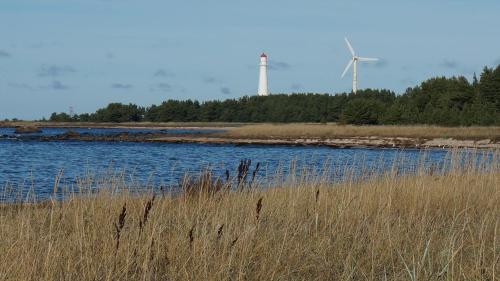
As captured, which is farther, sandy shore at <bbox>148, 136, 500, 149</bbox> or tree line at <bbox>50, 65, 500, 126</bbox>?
tree line at <bbox>50, 65, 500, 126</bbox>

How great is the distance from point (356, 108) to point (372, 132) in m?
15.9

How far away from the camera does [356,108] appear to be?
→ 8462 cm

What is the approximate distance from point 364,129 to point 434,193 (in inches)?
2431

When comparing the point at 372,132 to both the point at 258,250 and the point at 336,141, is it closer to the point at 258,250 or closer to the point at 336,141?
the point at 336,141

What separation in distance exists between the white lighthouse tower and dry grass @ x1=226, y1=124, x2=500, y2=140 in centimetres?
7082

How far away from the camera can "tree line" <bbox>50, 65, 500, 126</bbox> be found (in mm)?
74669

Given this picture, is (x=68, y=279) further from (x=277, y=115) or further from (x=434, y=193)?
(x=277, y=115)

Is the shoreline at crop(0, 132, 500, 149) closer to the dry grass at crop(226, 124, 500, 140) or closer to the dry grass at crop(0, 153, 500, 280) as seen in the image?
the dry grass at crop(226, 124, 500, 140)

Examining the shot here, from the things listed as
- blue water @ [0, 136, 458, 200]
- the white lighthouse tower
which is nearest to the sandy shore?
blue water @ [0, 136, 458, 200]

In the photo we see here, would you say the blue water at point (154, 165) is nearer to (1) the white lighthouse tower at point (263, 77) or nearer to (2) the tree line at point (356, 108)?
(2) the tree line at point (356, 108)

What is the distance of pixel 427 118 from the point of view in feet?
245

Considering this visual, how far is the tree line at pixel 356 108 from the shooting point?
7467cm

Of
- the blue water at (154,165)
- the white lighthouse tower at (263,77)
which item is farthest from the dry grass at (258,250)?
the white lighthouse tower at (263,77)

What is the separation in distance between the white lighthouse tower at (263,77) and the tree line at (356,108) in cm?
569
